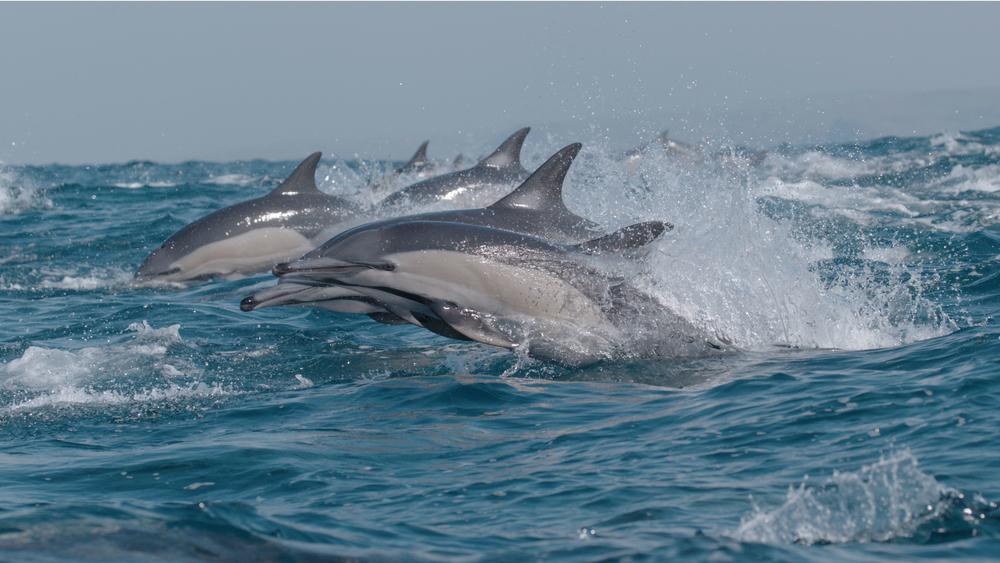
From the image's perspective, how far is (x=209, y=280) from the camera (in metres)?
16.3

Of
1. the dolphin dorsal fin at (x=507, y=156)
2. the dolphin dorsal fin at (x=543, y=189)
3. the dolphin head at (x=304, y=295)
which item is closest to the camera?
the dolphin head at (x=304, y=295)

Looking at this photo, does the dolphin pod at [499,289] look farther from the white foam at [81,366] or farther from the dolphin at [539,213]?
the white foam at [81,366]

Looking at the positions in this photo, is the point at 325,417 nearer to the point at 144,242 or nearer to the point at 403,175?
the point at 144,242

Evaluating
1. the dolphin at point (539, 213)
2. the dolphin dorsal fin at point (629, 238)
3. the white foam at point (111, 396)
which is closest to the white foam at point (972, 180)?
the dolphin at point (539, 213)

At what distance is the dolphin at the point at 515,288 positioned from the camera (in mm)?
9773

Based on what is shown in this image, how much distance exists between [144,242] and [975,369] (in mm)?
15345

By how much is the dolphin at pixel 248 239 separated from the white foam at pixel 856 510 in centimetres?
1101

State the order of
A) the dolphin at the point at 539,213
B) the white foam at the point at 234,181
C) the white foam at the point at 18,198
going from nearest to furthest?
the dolphin at the point at 539,213 < the white foam at the point at 18,198 < the white foam at the point at 234,181

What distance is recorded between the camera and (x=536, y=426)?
7.98 metres

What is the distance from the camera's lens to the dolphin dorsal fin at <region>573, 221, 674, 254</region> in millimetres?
9789

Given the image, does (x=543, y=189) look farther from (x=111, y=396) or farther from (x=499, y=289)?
(x=111, y=396)

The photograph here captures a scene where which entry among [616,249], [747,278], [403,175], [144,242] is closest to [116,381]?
[616,249]

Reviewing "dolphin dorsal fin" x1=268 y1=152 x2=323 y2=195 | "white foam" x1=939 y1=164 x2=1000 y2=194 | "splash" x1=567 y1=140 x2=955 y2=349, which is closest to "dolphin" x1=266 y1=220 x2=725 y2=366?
"splash" x1=567 y1=140 x2=955 y2=349

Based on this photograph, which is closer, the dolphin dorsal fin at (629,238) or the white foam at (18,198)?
the dolphin dorsal fin at (629,238)
